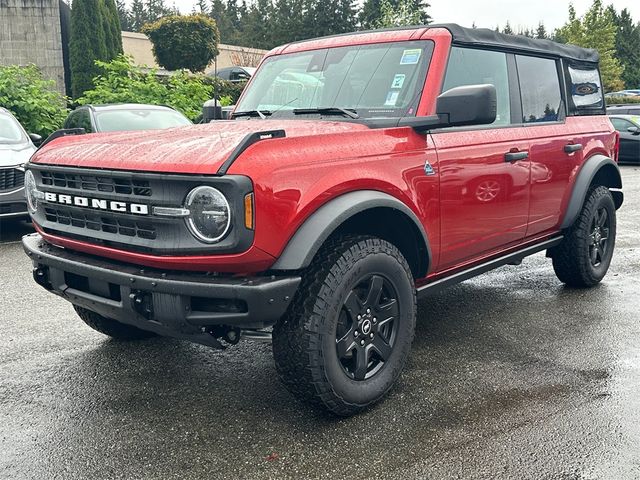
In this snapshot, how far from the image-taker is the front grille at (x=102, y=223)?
2.95m

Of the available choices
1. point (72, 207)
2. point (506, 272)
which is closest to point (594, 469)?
point (72, 207)

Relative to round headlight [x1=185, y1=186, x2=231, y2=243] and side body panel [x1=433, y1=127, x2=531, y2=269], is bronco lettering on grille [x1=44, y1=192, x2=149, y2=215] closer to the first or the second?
round headlight [x1=185, y1=186, x2=231, y2=243]

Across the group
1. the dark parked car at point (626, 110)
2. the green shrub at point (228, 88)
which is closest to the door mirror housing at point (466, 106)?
the green shrub at point (228, 88)

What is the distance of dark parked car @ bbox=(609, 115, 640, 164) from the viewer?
1706 centimetres

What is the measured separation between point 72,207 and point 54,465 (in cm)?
122

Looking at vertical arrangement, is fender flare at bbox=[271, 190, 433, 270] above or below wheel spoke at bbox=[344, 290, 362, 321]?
above

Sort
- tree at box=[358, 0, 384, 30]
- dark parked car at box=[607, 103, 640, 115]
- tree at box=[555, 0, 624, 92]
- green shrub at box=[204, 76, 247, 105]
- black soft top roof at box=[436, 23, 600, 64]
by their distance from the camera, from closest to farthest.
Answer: black soft top roof at box=[436, 23, 600, 64], dark parked car at box=[607, 103, 640, 115], green shrub at box=[204, 76, 247, 105], tree at box=[555, 0, 624, 92], tree at box=[358, 0, 384, 30]

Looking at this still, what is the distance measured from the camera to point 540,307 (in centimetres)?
505

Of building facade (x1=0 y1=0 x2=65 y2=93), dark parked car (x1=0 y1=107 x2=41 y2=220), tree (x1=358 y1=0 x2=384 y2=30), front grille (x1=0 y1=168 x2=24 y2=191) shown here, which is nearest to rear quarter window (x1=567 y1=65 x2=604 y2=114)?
dark parked car (x1=0 y1=107 x2=41 y2=220)

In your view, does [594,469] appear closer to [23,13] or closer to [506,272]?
[506,272]

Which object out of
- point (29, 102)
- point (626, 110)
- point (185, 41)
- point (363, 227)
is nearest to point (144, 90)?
point (29, 102)

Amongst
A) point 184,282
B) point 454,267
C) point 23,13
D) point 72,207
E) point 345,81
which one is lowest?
point 454,267

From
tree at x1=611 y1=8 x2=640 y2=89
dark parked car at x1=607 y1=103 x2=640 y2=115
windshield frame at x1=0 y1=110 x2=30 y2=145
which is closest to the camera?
windshield frame at x1=0 y1=110 x2=30 y2=145

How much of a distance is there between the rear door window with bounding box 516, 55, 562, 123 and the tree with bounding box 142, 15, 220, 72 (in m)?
25.5
